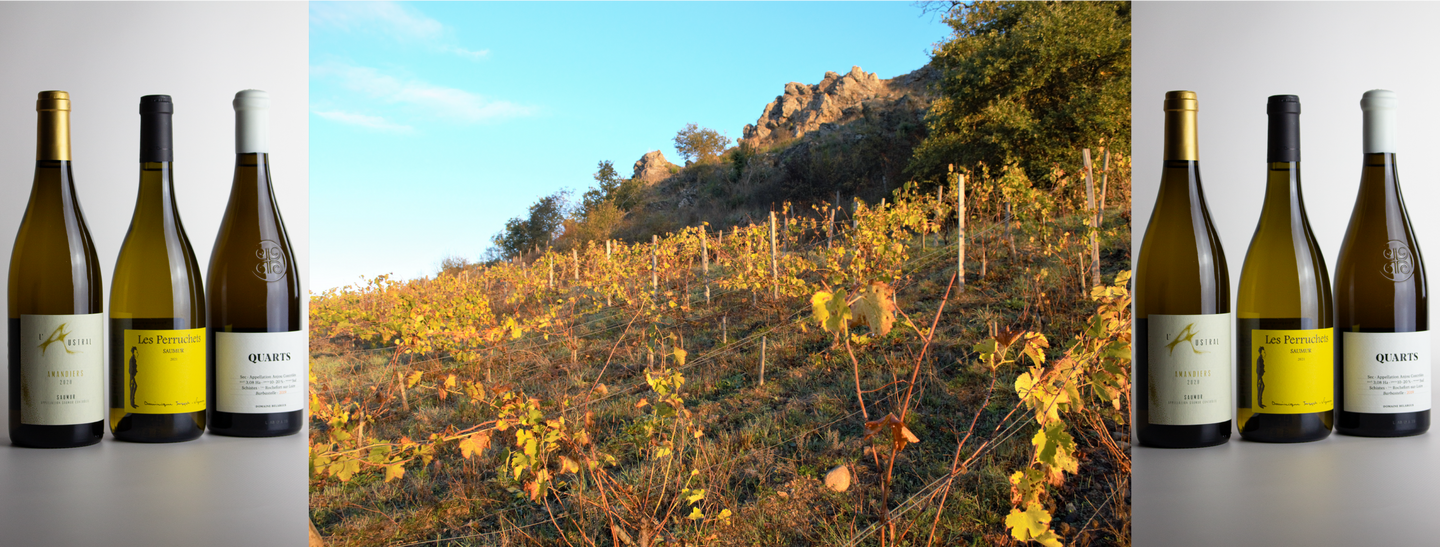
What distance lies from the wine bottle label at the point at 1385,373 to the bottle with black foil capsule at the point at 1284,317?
0.03m

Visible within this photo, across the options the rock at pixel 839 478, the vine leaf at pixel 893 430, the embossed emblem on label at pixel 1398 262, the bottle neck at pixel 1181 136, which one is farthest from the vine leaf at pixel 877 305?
the embossed emblem on label at pixel 1398 262

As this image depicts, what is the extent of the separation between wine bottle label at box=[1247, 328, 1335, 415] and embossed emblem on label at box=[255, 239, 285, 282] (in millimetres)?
1571

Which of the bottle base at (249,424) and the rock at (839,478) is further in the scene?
the rock at (839,478)

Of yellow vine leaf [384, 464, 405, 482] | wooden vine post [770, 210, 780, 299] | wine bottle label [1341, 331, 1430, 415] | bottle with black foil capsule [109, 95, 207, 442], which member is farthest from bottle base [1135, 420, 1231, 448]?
bottle with black foil capsule [109, 95, 207, 442]

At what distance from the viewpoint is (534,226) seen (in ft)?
4.02

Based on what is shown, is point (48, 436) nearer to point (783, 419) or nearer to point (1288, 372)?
point (783, 419)

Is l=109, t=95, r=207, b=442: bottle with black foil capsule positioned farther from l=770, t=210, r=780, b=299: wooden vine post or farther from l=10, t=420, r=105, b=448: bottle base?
l=770, t=210, r=780, b=299: wooden vine post

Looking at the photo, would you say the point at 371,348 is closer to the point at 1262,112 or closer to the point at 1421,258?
the point at 1262,112

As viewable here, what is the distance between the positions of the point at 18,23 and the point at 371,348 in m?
0.73

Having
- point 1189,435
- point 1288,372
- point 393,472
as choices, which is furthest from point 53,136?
point 1288,372

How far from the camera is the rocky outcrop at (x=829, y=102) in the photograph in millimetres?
1229

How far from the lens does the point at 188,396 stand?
1073 millimetres

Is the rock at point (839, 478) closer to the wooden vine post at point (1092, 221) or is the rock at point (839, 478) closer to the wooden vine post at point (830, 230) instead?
the wooden vine post at point (830, 230)

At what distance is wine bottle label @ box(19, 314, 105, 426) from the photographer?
1.03 m
